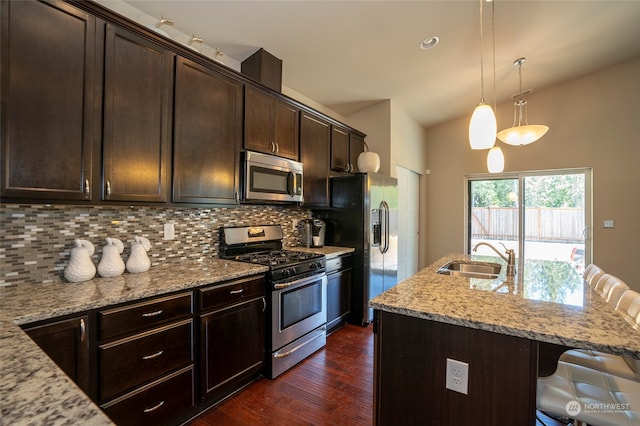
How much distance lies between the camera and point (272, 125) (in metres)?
2.68

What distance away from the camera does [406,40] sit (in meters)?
2.80

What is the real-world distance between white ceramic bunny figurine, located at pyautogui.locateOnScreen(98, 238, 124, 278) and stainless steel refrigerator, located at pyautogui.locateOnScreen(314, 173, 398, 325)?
2273 mm

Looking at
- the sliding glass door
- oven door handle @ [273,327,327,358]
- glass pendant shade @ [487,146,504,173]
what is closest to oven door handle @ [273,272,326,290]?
oven door handle @ [273,327,327,358]

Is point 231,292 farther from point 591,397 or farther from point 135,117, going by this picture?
point 591,397

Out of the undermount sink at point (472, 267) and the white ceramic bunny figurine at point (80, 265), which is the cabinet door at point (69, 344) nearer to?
the white ceramic bunny figurine at point (80, 265)

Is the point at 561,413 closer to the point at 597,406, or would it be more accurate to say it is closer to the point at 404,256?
the point at 597,406

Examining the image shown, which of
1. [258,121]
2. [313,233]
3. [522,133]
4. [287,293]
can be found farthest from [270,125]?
[522,133]

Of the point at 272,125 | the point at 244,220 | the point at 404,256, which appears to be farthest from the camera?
the point at 404,256

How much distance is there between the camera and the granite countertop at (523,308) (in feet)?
3.37

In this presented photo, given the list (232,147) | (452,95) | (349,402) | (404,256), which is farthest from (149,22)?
(404,256)

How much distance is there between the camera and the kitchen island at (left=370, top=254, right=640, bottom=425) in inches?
41.9

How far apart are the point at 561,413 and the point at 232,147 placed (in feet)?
7.87

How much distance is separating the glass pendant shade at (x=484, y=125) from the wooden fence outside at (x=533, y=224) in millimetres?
3883

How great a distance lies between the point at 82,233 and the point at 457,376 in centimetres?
218
